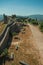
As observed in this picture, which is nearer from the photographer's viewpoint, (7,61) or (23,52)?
(7,61)

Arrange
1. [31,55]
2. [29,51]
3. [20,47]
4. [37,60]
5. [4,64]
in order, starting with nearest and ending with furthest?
[4,64] → [37,60] → [31,55] → [29,51] → [20,47]

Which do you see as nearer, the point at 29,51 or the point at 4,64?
A: the point at 4,64

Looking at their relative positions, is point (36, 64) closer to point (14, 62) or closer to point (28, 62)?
point (28, 62)

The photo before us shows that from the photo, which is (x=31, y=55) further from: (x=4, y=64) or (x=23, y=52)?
(x=4, y=64)

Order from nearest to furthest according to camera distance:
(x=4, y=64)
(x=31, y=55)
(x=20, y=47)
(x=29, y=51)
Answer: (x=4, y=64) < (x=31, y=55) < (x=29, y=51) < (x=20, y=47)

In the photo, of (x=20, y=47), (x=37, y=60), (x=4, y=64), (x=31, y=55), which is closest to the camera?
(x=4, y=64)

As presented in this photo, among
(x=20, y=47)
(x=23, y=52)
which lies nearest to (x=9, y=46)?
(x=20, y=47)

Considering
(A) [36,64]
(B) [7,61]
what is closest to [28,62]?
(A) [36,64]

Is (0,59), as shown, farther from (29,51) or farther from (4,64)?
(29,51)

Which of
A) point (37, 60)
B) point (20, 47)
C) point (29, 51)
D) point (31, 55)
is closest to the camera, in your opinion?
point (37, 60)
